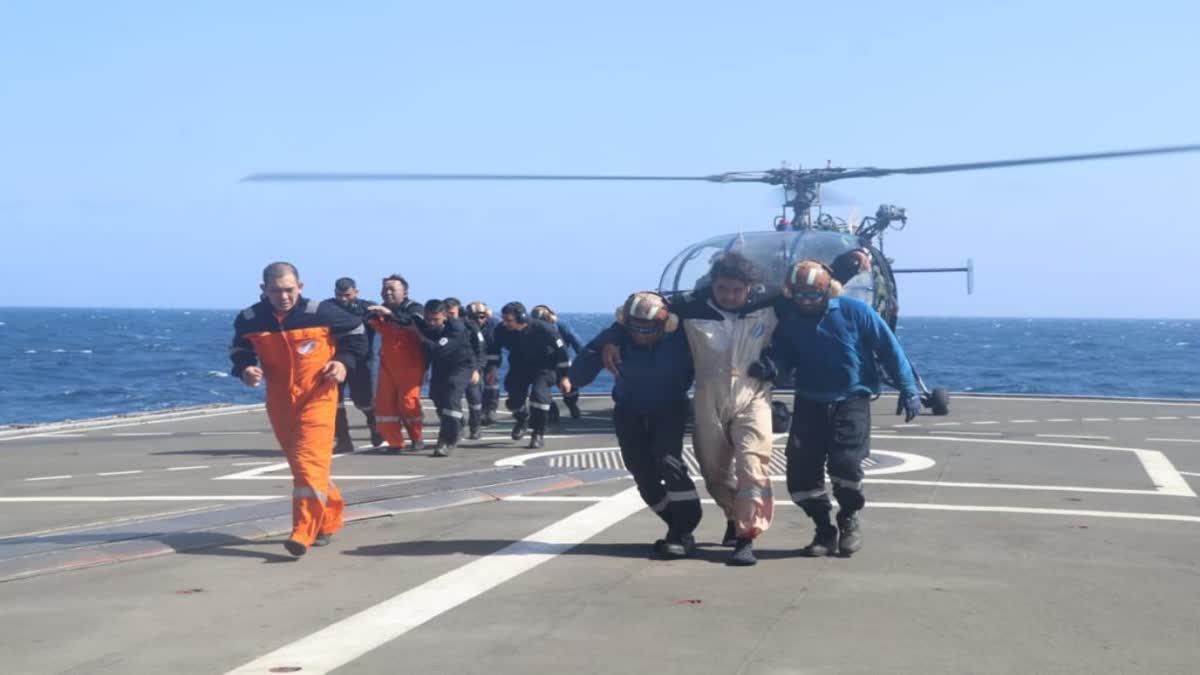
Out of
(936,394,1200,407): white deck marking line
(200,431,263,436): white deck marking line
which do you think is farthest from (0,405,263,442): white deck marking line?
(936,394,1200,407): white deck marking line

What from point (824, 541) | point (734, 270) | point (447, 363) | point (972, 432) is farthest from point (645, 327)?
point (972, 432)

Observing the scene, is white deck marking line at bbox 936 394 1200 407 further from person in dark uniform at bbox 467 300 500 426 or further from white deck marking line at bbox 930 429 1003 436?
person in dark uniform at bbox 467 300 500 426

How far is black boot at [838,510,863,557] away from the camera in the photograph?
27.2 ft

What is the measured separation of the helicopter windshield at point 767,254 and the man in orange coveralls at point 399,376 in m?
3.80

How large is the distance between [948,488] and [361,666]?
22.5ft

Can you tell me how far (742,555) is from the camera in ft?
26.3

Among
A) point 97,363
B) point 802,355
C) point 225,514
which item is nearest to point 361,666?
point 802,355

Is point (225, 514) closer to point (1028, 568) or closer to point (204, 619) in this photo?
point (204, 619)

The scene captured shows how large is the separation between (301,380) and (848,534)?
337 centimetres

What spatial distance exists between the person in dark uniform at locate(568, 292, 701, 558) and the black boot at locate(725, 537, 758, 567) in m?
0.33

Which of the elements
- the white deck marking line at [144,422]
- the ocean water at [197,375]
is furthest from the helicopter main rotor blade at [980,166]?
the ocean water at [197,375]

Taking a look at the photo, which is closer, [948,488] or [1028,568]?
[1028,568]

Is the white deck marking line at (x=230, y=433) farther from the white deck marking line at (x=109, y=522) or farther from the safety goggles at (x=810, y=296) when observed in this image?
the safety goggles at (x=810, y=296)

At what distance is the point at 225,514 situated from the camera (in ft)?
32.6
